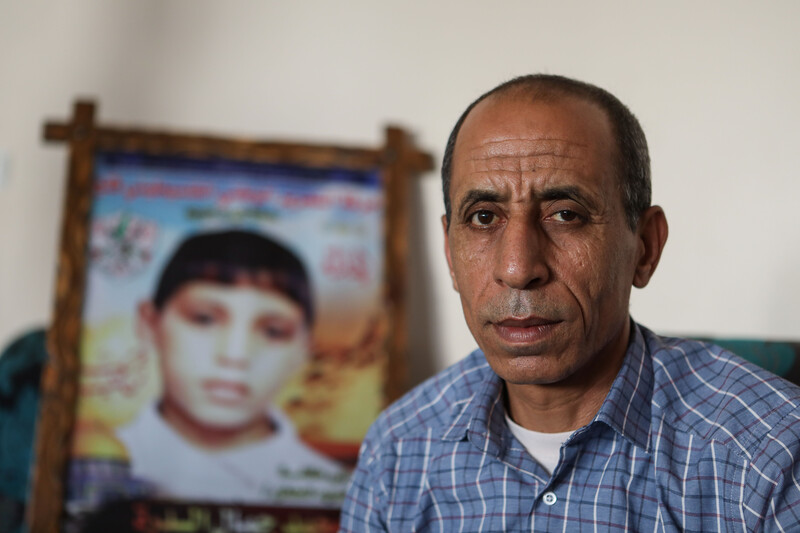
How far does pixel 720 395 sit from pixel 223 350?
4.82ft

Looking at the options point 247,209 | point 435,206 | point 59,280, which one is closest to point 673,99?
point 435,206

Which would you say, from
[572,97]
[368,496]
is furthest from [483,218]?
[368,496]

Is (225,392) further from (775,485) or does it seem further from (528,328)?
(775,485)

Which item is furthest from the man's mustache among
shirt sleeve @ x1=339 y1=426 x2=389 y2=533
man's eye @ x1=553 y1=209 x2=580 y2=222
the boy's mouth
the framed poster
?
the boy's mouth

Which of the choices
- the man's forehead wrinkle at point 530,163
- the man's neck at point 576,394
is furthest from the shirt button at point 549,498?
the man's forehead wrinkle at point 530,163

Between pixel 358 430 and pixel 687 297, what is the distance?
103 cm

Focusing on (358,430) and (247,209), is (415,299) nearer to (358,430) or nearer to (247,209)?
(358,430)

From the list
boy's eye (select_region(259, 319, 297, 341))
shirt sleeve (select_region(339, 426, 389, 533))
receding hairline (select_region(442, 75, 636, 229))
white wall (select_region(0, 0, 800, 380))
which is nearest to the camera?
receding hairline (select_region(442, 75, 636, 229))

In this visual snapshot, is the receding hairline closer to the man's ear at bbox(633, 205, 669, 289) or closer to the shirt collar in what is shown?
the man's ear at bbox(633, 205, 669, 289)

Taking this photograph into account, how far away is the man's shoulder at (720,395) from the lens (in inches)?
38.9

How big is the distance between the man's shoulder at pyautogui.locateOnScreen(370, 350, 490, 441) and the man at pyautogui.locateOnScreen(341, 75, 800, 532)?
41 mm

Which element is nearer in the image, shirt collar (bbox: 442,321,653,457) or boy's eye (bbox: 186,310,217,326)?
shirt collar (bbox: 442,321,653,457)

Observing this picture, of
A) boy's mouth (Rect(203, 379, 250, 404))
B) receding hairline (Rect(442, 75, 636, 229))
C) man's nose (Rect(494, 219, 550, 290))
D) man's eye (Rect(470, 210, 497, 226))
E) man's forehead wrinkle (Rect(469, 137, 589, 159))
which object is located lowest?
boy's mouth (Rect(203, 379, 250, 404))

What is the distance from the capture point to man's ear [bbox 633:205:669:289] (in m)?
1.19
